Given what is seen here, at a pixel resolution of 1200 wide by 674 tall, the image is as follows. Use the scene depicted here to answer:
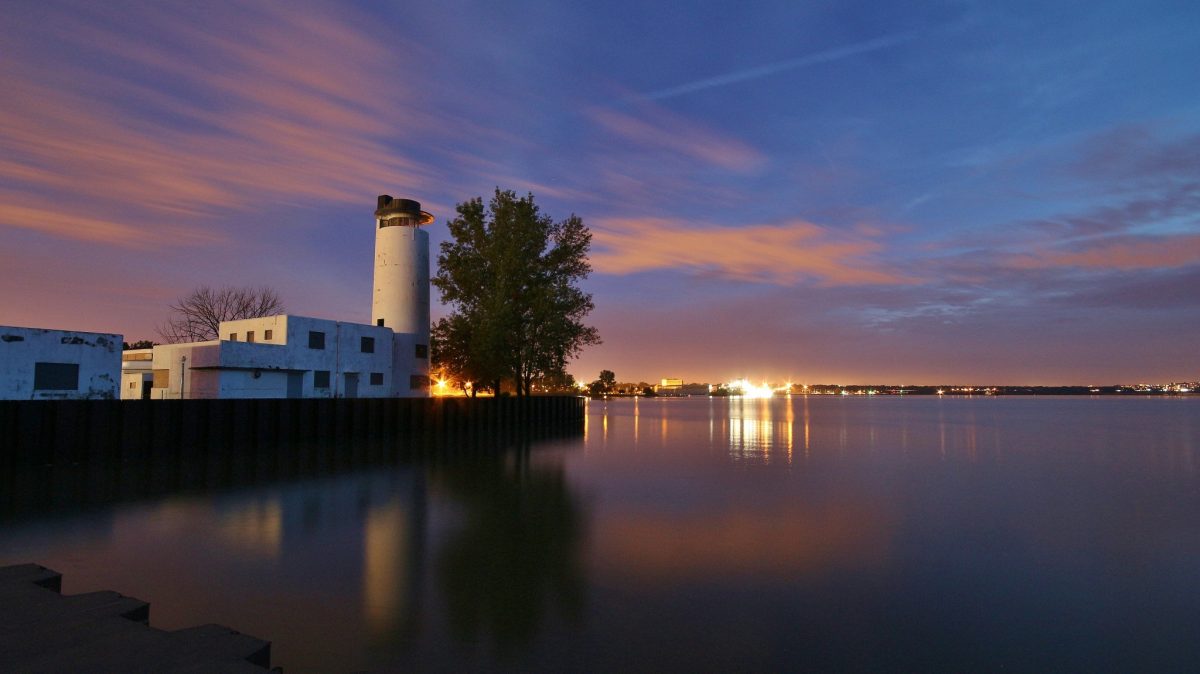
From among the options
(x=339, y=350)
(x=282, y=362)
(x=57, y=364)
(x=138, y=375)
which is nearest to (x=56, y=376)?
(x=57, y=364)

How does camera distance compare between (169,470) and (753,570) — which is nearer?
(753,570)

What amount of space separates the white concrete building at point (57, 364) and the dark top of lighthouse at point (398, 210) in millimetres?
21858

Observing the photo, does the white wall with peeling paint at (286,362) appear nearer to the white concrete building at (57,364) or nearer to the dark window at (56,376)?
the white concrete building at (57,364)

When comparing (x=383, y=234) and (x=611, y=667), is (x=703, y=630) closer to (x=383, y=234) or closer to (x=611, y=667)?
(x=611, y=667)

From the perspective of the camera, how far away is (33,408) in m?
20.1

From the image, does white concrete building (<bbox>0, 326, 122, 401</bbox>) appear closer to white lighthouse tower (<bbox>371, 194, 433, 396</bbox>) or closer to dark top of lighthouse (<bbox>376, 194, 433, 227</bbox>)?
white lighthouse tower (<bbox>371, 194, 433, 396</bbox>)

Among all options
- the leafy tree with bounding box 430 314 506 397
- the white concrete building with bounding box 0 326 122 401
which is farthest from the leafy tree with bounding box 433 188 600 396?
the white concrete building with bounding box 0 326 122 401

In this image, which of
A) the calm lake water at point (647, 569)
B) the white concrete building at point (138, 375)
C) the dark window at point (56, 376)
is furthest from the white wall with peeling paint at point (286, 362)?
the calm lake water at point (647, 569)

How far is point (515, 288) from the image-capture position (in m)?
46.9

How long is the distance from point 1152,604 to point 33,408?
92.9 feet

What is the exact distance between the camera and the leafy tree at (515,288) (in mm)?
45688

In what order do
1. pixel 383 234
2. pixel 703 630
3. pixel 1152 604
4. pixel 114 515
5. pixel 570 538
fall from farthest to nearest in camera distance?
pixel 383 234, pixel 114 515, pixel 570 538, pixel 1152 604, pixel 703 630

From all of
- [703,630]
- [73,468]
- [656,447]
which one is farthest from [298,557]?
[656,447]

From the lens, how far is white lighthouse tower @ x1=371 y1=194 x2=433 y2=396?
48.3m
